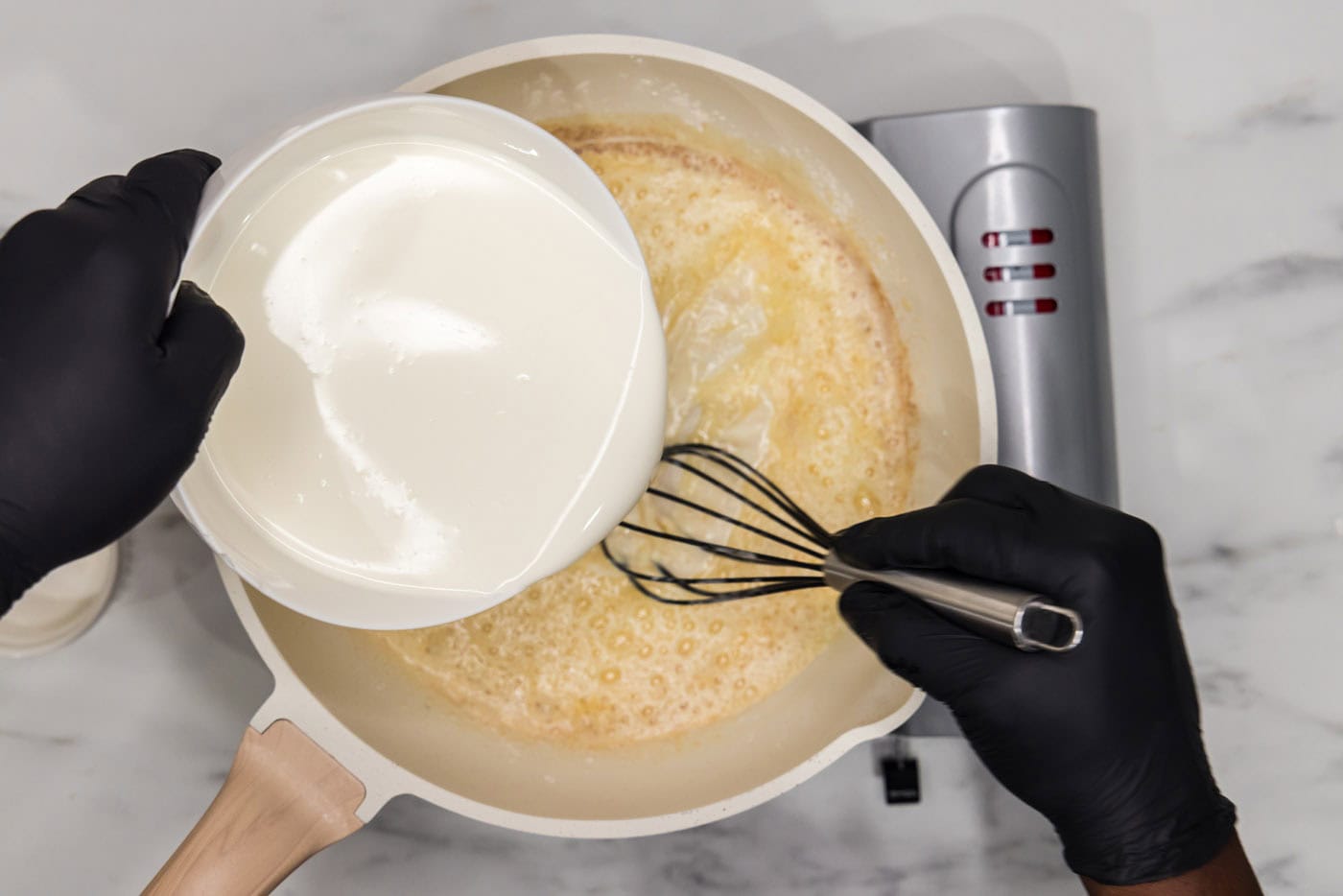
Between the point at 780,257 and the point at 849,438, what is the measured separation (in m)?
0.15

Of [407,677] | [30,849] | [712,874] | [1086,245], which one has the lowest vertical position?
[712,874]

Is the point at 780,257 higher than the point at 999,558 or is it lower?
higher

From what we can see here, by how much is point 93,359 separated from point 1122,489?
0.73 meters

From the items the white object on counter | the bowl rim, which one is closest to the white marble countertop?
the white object on counter

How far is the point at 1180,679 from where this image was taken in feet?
1.93

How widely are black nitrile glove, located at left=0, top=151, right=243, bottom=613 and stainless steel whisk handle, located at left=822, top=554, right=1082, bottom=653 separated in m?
0.37

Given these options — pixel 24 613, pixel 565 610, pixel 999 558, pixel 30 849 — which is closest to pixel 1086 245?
pixel 999 558

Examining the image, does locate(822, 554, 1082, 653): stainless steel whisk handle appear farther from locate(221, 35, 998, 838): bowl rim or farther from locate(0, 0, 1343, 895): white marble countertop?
locate(0, 0, 1343, 895): white marble countertop

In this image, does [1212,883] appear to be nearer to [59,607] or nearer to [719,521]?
[719,521]

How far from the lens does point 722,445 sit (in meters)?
0.72

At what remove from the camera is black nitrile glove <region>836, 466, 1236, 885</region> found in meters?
0.55

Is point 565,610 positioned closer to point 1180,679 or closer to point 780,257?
point 780,257

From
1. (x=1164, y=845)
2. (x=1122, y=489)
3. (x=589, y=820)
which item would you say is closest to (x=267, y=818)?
(x=589, y=820)

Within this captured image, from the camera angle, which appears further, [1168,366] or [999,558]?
[1168,366]
